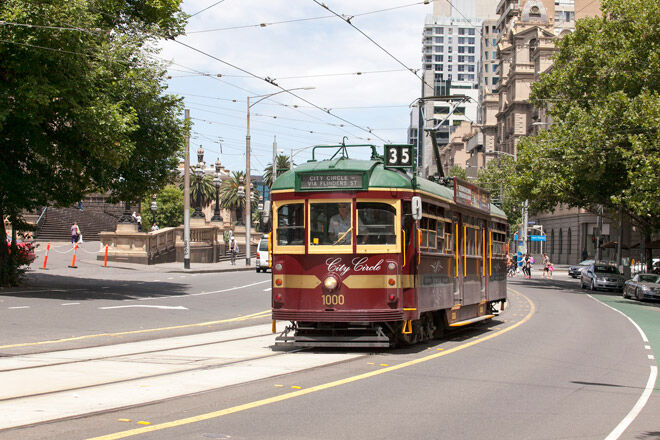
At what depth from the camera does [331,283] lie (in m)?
13.0

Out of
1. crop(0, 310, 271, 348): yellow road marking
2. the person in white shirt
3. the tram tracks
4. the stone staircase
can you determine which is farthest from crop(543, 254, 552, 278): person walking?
the person in white shirt

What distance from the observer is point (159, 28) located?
25594 mm

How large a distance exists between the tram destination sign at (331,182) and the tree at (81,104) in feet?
34.1

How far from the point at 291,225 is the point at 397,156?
217 cm

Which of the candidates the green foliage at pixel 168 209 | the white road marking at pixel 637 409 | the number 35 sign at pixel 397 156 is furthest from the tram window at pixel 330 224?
the green foliage at pixel 168 209

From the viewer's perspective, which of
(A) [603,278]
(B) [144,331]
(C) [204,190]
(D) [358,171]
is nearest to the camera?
(D) [358,171]

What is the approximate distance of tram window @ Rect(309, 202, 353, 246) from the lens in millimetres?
13222

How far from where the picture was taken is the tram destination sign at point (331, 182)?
13234 millimetres

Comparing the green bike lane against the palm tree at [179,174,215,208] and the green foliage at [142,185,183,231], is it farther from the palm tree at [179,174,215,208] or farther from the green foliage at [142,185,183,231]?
the green foliage at [142,185,183,231]

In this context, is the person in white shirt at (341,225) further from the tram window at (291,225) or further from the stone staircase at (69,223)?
the stone staircase at (69,223)

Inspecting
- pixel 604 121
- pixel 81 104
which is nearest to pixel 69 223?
pixel 604 121

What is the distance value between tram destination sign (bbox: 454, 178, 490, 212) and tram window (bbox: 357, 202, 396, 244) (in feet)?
9.52

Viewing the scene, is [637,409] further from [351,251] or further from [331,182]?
[331,182]

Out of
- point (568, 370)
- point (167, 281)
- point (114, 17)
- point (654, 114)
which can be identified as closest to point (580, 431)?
point (568, 370)
